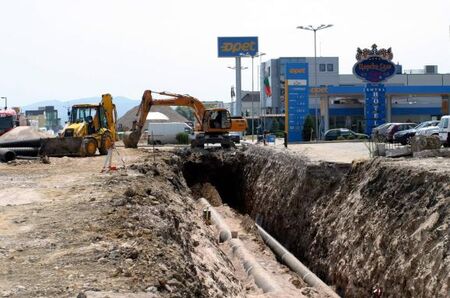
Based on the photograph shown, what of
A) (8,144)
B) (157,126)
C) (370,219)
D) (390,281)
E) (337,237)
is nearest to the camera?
(390,281)

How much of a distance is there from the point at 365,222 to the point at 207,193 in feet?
56.6

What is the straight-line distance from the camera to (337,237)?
52.5 feet

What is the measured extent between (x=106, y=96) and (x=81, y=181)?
14456 mm

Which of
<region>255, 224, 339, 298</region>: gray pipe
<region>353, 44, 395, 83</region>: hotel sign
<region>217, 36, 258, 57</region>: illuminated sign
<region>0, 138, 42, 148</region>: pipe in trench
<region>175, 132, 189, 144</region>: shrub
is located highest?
<region>217, 36, 258, 57</region>: illuminated sign

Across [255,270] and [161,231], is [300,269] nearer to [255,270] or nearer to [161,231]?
[255,270]

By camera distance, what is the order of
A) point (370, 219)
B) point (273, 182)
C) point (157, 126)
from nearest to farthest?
point (370, 219) → point (273, 182) → point (157, 126)

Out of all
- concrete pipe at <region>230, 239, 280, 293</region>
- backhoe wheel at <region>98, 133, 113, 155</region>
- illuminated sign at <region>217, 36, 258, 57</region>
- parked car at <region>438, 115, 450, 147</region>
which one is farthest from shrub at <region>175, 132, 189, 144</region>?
concrete pipe at <region>230, 239, 280, 293</region>

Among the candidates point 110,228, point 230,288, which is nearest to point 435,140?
point 230,288

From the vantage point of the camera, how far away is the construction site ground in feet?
26.6

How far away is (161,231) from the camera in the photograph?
430 inches

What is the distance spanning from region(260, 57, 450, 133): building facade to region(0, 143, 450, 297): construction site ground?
3788 cm

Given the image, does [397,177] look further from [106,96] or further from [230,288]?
[106,96]

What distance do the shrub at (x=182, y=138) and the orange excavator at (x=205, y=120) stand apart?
2254cm

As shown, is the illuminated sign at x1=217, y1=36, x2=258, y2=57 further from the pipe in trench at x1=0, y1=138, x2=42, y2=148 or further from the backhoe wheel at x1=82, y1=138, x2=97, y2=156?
the backhoe wheel at x1=82, y1=138, x2=97, y2=156
